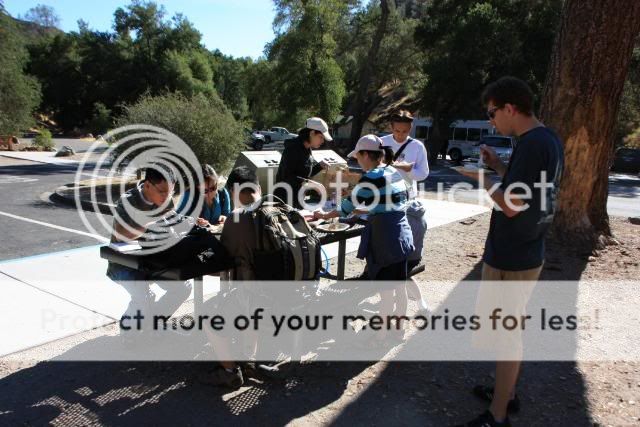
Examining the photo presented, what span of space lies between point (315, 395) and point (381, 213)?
1.30 meters

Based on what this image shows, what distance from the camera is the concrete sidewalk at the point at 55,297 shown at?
13.4 feet

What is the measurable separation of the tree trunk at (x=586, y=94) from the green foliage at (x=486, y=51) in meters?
18.2

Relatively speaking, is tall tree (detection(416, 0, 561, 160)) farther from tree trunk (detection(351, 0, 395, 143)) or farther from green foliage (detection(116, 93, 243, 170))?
green foliage (detection(116, 93, 243, 170))

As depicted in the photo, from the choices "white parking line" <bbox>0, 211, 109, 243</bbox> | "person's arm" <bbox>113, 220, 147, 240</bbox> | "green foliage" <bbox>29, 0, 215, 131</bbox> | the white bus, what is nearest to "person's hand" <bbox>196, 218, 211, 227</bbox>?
"person's arm" <bbox>113, 220, 147, 240</bbox>

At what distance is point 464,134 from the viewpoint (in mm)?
31406

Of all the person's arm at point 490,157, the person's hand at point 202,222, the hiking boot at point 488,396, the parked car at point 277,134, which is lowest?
the hiking boot at point 488,396

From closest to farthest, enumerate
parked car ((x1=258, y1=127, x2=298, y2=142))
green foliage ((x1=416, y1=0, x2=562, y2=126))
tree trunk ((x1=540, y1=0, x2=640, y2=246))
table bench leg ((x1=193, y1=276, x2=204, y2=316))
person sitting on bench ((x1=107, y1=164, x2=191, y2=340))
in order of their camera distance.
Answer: person sitting on bench ((x1=107, y1=164, x2=191, y2=340)) → table bench leg ((x1=193, y1=276, x2=204, y2=316)) → tree trunk ((x1=540, y1=0, x2=640, y2=246)) → green foliage ((x1=416, y1=0, x2=562, y2=126)) → parked car ((x1=258, y1=127, x2=298, y2=142))

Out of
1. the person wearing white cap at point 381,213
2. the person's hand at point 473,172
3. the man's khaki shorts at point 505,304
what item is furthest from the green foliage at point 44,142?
the man's khaki shorts at point 505,304

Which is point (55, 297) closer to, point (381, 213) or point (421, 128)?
point (381, 213)

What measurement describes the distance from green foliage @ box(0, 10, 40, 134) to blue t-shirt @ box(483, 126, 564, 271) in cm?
2882

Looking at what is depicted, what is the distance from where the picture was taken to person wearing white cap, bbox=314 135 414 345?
141 inches

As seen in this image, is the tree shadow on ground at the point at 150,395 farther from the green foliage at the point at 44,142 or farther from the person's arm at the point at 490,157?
the green foliage at the point at 44,142

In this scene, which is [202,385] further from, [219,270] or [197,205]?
[197,205]

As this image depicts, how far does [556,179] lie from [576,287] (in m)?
3.64
